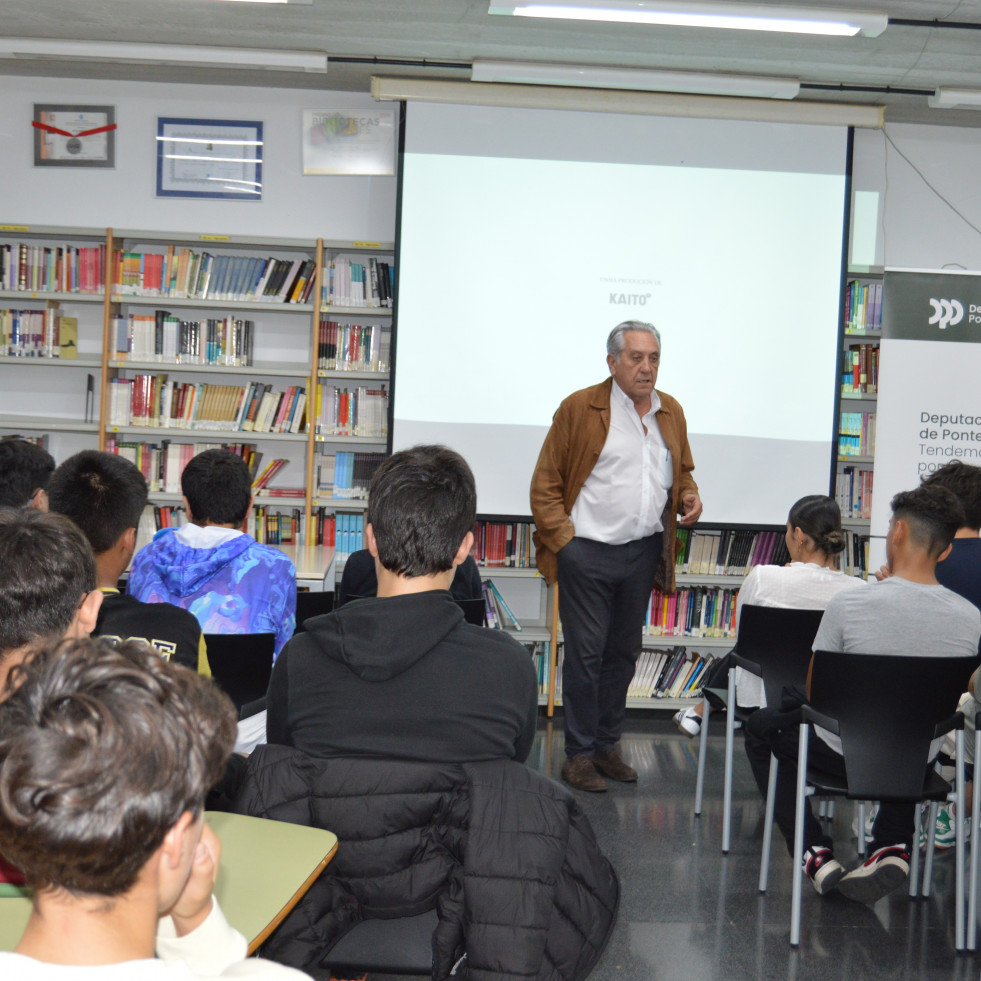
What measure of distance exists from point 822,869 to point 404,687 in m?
1.93

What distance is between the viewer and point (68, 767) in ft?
2.50

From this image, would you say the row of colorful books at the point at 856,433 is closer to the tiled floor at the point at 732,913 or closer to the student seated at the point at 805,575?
the student seated at the point at 805,575

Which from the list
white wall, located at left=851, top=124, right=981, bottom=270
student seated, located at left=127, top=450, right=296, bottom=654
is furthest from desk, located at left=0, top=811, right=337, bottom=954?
white wall, located at left=851, top=124, right=981, bottom=270

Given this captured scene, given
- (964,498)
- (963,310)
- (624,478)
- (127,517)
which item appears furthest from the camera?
(963,310)

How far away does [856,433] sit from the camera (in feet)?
17.1

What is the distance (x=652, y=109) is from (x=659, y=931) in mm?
3852

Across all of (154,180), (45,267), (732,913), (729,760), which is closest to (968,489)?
(729,760)

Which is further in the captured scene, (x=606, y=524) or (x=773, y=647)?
(x=606, y=524)

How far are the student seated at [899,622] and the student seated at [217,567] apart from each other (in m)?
1.53

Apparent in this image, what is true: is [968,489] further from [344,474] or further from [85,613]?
[344,474]

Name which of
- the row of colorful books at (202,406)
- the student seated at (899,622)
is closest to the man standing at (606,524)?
the student seated at (899,622)

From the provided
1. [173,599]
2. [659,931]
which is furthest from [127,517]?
[659,931]

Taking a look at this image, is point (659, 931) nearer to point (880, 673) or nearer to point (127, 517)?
point (880, 673)

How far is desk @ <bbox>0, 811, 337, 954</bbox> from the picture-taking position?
1139 millimetres
